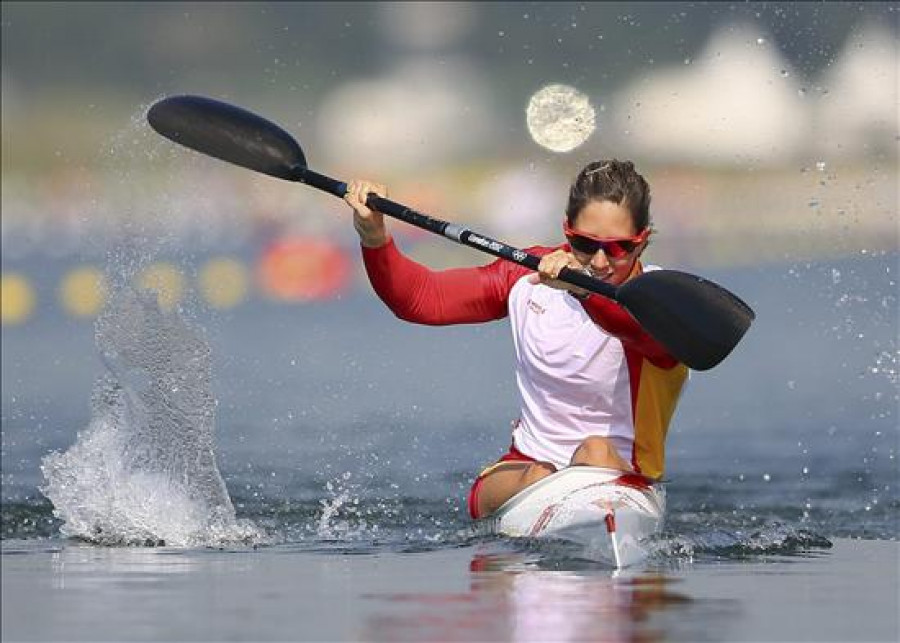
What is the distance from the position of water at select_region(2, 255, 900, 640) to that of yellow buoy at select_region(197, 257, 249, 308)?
9.49m

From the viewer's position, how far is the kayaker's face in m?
6.93

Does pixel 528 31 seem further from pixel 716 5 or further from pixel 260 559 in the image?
pixel 260 559

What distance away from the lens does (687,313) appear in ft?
22.3

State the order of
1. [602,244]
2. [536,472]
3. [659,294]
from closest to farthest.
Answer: [659,294] → [602,244] → [536,472]

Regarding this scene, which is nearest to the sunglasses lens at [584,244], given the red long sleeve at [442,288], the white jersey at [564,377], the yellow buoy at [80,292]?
the red long sleeve at [442,288]

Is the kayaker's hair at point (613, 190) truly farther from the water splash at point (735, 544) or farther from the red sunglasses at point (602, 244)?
the water splash at point (735, 544)

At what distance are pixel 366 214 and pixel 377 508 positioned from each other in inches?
81.6

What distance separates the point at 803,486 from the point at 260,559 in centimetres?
339

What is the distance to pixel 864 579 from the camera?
21.7ft

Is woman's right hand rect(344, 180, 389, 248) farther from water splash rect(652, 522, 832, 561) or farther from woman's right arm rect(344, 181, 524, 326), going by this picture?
water splash rect(652, 522, 832, 561)

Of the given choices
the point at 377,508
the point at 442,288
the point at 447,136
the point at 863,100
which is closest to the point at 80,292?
the point at 447,136

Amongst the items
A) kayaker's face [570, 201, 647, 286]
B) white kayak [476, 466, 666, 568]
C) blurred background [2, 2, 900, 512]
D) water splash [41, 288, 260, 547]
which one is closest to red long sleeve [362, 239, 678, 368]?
kayaker's face [570, 201, 647, 286]

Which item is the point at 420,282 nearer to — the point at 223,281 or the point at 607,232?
the point at 607,232

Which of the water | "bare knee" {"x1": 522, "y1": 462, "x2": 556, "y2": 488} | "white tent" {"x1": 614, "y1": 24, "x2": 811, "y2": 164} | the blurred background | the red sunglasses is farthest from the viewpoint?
"white tent" {"x1": 614, "y1": 24, "x2": 811, "y2": 164}
